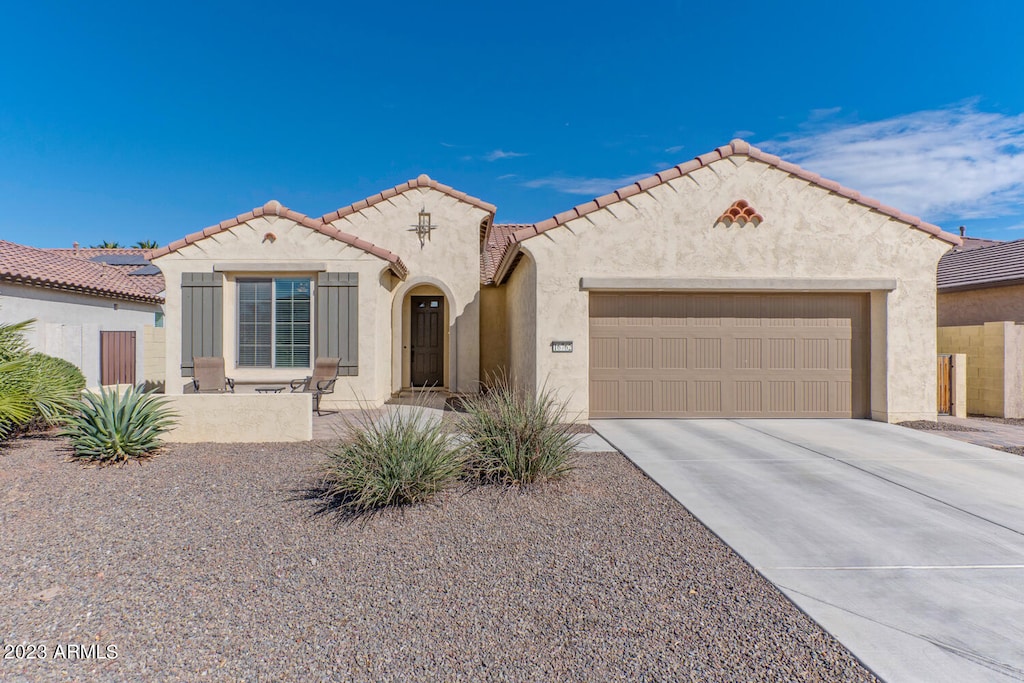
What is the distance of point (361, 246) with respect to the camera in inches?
420

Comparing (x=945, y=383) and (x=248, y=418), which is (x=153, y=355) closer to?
(x=248, y=418)

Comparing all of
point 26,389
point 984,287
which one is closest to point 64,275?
point 26,389

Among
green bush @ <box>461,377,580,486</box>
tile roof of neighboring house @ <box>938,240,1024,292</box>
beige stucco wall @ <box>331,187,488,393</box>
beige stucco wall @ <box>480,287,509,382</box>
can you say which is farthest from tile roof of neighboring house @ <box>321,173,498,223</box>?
tile roof of neighboring house @ <box>938,240,1024,292</box>

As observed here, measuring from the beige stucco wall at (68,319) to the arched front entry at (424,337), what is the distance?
6954 mm

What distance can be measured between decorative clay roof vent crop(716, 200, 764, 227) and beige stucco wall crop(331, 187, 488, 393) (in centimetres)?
622

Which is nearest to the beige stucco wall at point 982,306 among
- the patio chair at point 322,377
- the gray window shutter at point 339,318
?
the gray window shutter at point 339,318

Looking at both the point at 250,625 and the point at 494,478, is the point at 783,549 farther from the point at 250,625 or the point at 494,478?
the point at 250,625

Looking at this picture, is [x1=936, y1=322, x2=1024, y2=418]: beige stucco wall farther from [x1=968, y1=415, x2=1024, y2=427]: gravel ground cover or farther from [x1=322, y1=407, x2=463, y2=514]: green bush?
[x1=322, y1=407, x2=463, y2=514]: green bush

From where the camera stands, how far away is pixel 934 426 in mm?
9023

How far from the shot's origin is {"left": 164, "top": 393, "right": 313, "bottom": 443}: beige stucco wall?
7.44 m

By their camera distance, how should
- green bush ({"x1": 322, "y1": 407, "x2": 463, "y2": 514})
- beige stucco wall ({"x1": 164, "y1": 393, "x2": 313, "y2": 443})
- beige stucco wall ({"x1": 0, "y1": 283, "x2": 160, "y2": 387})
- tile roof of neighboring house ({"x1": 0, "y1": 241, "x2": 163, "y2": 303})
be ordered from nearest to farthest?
green bush ({"x1": 322, "y1": 407, "x2": 463, "y2": 514}) < beige stucco wall ({"x1": 164, "y1": 393, "x2": 313, "y2": 443}) < beige stucco wall ({"x1": 0, "y1": 283, "x2": 160, "y2": 387}) < tile roof of neighboring house ({"x1": 0, "y1": 241, "x2": 163, "y2": 303})

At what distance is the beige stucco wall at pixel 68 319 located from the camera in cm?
1268

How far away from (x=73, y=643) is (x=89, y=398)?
4625 millimetres

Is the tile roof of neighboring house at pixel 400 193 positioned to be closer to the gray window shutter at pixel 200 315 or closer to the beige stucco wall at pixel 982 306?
the gray window shutter at pixel 200 315
